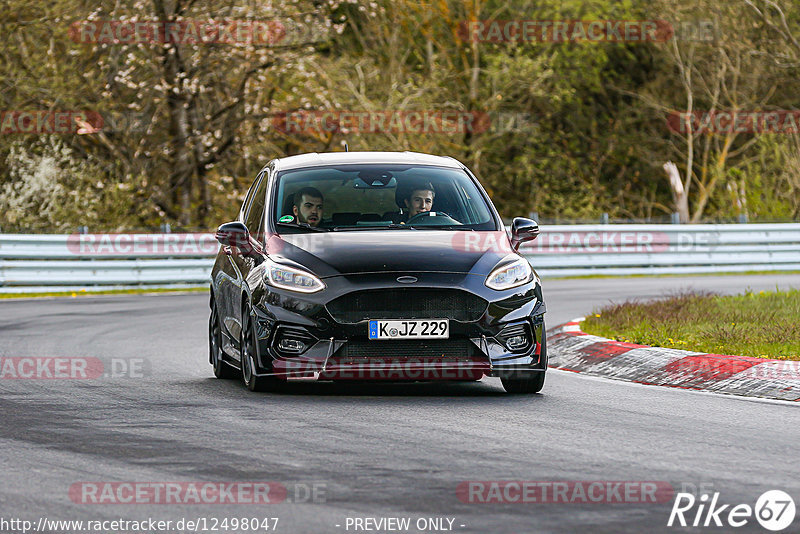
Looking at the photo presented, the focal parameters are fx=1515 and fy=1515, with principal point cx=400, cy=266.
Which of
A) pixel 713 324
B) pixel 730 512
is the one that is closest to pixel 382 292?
pixel 730 512

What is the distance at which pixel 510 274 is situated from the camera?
416 inches

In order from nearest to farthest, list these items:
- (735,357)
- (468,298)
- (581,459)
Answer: (581,459) → (468,298) → (735,357)

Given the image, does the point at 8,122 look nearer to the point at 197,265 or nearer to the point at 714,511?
the point at 197,265

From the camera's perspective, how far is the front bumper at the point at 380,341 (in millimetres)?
10148

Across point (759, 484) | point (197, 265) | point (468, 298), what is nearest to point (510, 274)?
point (468, 298)

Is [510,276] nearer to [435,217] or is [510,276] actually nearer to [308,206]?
[435,217]

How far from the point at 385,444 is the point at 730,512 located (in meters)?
2.39

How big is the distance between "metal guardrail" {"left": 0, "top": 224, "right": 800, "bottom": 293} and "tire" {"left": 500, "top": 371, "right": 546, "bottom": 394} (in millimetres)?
15285

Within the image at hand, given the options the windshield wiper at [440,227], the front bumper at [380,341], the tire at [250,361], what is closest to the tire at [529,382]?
the front bumper at [380,341]

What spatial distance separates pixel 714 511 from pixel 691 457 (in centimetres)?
144

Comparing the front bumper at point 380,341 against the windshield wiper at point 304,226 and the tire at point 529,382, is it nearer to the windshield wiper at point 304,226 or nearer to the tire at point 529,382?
the tire at point 529,382

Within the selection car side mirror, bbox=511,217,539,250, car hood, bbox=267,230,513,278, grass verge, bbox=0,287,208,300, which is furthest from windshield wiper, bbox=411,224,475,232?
grass verge, bbox=0,287,208,300

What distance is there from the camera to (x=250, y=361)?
35.6ft

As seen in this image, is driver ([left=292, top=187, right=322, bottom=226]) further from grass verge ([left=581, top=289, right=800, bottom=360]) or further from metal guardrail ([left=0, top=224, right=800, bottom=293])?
metal guardrail ([left=0, top=224, right=800, bottom=293])
